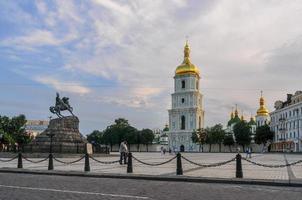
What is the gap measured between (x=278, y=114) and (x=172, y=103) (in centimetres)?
3088

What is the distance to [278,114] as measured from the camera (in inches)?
4722

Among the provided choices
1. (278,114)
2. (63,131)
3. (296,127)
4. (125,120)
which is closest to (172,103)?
(125,120)

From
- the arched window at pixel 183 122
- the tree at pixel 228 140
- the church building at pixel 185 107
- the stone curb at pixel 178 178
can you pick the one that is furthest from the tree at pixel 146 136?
the stone curb at pixel 178 178

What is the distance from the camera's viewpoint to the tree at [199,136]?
119 m

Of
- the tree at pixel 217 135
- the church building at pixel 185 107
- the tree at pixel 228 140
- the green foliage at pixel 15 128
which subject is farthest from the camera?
the church building at pixel 185 107

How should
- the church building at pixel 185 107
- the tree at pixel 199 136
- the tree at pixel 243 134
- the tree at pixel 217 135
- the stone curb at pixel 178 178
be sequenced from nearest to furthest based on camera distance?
the stone curb at pixel 178 178 → the tree at pixel 243 134 → the tree at pixel 217 135 → the tree at pixel 199 136 → the church building at pixel 185 107

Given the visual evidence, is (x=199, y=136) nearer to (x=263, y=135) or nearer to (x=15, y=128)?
(x=263, y=135)

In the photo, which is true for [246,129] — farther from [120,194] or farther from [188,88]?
[120,194]

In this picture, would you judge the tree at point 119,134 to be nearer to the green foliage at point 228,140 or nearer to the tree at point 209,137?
the tree at point 209,137

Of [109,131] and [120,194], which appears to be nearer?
[120,194]

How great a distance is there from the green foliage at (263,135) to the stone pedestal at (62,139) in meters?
78.9

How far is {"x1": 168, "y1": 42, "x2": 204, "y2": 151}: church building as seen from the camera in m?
126

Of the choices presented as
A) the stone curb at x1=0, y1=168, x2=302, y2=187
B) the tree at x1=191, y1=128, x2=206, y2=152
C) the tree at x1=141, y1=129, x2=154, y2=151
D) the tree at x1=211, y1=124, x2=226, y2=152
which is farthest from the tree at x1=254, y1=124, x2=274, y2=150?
the stone curb at x1=0, y1=168, x2=302, y2=187

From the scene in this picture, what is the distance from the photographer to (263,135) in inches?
4611
